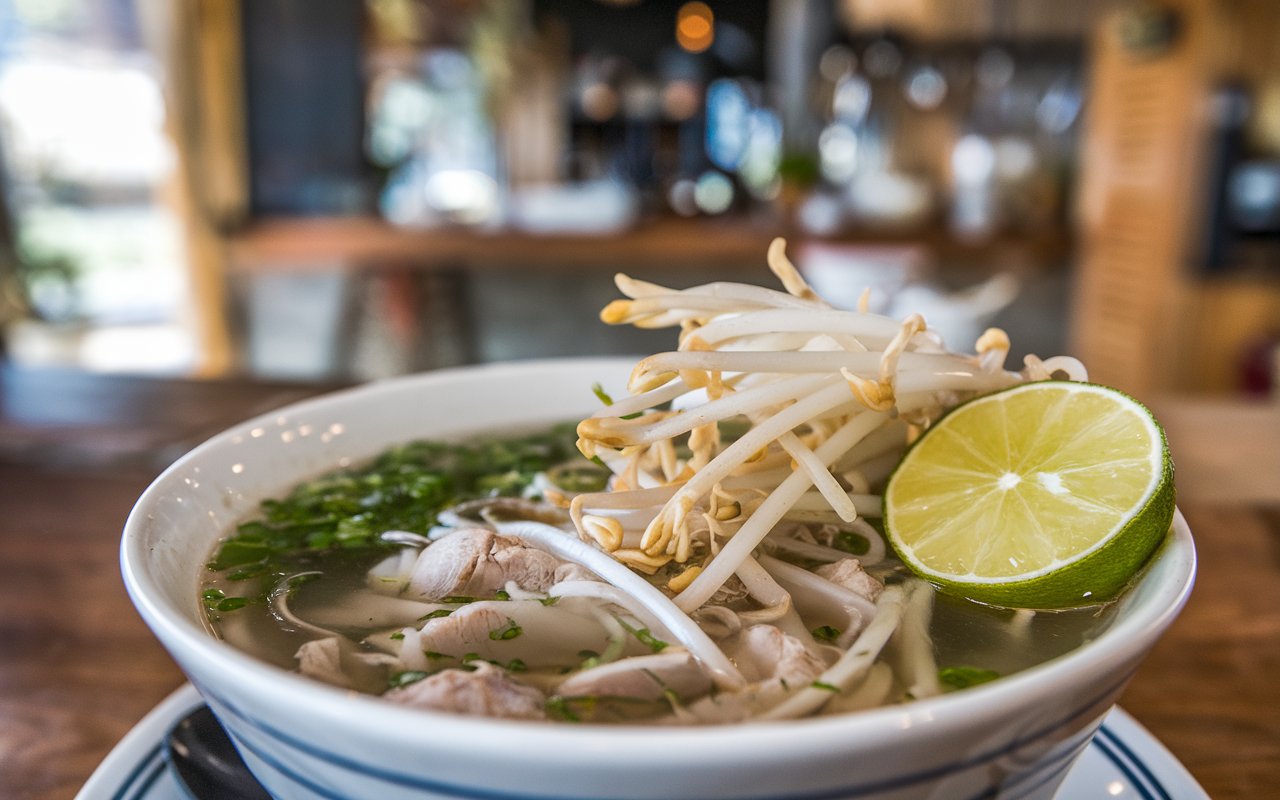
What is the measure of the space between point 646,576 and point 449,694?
26 centimetres

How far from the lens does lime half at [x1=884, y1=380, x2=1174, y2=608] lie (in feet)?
2.32

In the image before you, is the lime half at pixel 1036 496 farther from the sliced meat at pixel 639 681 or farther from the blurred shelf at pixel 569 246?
the blurred shelf at pixel 569 246

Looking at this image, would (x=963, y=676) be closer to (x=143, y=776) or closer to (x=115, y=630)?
(x=143, y=776)

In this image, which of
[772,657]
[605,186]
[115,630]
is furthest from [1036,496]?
[605,186]

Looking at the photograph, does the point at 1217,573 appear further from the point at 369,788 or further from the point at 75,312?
the point at 75,312

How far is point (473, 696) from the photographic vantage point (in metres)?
0.56

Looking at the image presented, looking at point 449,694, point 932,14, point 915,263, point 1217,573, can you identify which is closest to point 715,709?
point 449,694

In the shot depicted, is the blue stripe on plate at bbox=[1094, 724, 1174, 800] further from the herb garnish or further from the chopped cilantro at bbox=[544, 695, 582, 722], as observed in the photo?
the herb garnish

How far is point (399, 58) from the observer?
8.16 meters

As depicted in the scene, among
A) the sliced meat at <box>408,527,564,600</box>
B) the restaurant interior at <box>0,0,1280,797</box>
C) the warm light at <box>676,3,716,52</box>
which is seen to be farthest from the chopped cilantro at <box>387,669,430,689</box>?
the warm light at <box>676,3,716,52</box>

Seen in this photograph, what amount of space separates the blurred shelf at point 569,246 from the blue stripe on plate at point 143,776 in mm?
4472

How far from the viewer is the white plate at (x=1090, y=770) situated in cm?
70

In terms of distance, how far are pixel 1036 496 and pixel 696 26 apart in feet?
28.3

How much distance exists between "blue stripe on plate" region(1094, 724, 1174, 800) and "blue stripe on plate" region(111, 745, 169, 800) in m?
0.74
